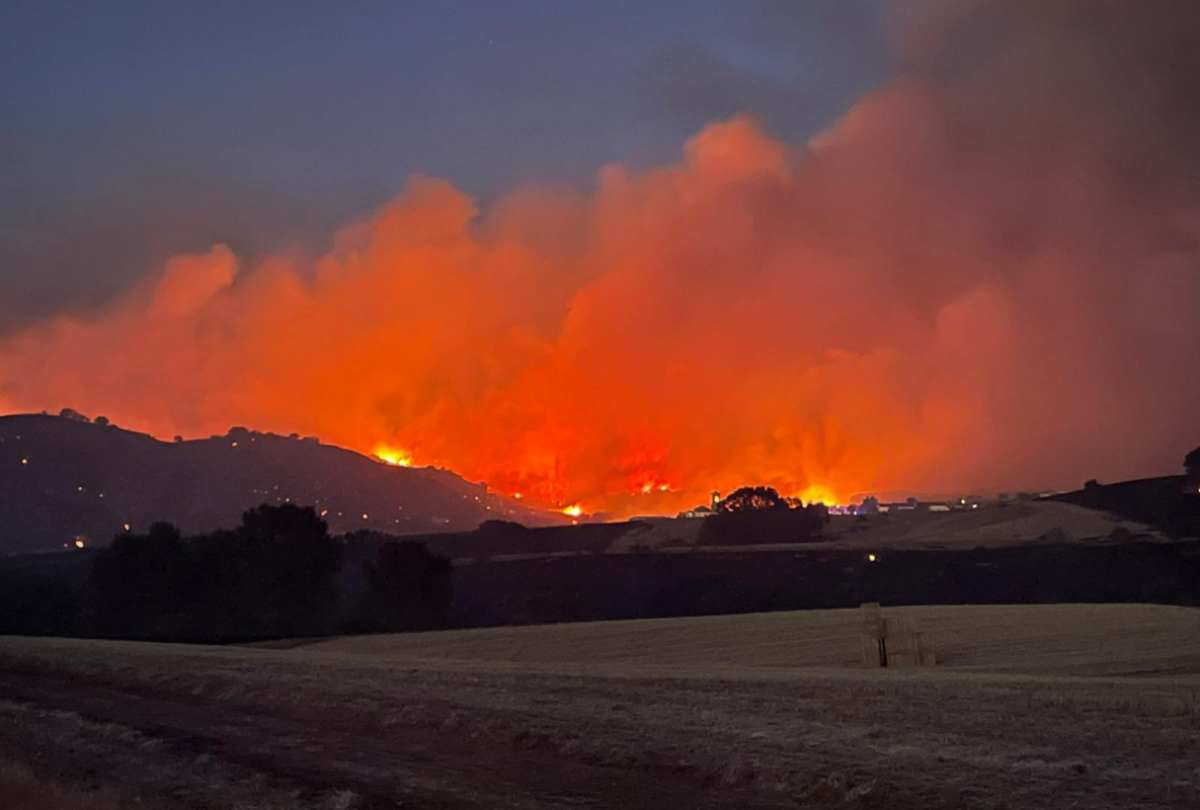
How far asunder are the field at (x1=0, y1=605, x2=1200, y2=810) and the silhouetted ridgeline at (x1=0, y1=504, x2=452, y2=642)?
202ft

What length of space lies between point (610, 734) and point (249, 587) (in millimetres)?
94320

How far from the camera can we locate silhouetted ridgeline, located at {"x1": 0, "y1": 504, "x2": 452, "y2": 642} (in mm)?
104625

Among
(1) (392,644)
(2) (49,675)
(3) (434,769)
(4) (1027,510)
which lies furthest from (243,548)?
(4) (1027,510)

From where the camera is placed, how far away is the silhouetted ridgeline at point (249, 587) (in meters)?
105

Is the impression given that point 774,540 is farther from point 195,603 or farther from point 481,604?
point 195,603

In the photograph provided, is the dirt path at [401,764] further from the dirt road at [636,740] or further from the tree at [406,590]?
the tree at [406,590]

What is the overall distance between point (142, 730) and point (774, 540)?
462ft

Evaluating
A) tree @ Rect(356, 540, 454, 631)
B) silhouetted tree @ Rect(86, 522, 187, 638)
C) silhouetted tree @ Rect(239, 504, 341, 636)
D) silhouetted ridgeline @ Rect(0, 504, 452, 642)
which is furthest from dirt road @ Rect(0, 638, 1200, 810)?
silhouetted tree @ Rect(86, 522, 187, 638)

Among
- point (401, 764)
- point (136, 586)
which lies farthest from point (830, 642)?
point (136, 586)

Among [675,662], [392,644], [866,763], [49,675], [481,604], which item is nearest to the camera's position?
[866,763]

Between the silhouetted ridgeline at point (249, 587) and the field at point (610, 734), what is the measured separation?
61.6 m

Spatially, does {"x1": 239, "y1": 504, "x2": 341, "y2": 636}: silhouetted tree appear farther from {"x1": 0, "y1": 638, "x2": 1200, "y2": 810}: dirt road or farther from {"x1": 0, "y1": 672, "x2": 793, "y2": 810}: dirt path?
{"x1": 0, "y1": 672, "x2": 793, "y2": 810}: dirt path

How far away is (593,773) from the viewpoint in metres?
18.6

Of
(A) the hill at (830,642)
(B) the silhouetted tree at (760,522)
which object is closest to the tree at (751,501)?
(B) the silhouetted tree at (760,522)
